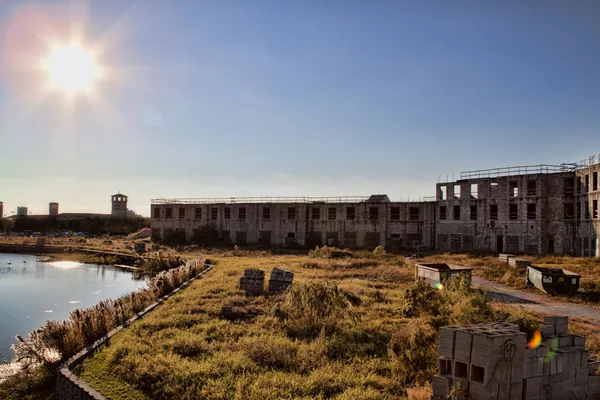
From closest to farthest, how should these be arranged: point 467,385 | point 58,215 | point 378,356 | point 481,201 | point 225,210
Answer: point 467,385 < point 378,356 < point 481,201 < point 225,210 < point 58,215

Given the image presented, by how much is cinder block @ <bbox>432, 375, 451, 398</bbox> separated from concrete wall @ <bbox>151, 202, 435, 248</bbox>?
109 feet

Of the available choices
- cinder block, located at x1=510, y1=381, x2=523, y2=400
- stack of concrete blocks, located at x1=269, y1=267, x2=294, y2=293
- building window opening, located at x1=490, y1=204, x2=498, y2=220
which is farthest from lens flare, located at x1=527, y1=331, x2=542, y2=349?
building window opening, located at x1=490, y1=204, x2=498, y2=220

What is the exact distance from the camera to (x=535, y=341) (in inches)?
273

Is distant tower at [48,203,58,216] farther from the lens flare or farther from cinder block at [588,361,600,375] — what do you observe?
cinder block at [588,361,600,375]

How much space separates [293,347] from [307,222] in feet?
109

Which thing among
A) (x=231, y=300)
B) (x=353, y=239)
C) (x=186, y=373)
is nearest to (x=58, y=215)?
(x=353, y=239)

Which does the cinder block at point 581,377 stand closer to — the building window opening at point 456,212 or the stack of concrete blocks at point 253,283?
the stack of concrete blocks at point 253,283

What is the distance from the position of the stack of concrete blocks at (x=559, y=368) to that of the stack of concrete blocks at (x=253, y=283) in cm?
1142

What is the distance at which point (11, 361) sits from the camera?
38.3 ft

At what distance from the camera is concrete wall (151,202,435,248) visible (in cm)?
Result: 3944

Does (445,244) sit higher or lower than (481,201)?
lower

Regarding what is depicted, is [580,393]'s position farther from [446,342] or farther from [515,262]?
[515,262]

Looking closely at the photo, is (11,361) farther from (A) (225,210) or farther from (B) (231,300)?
(A) (225,210)

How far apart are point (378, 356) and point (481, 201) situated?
2953 cm
